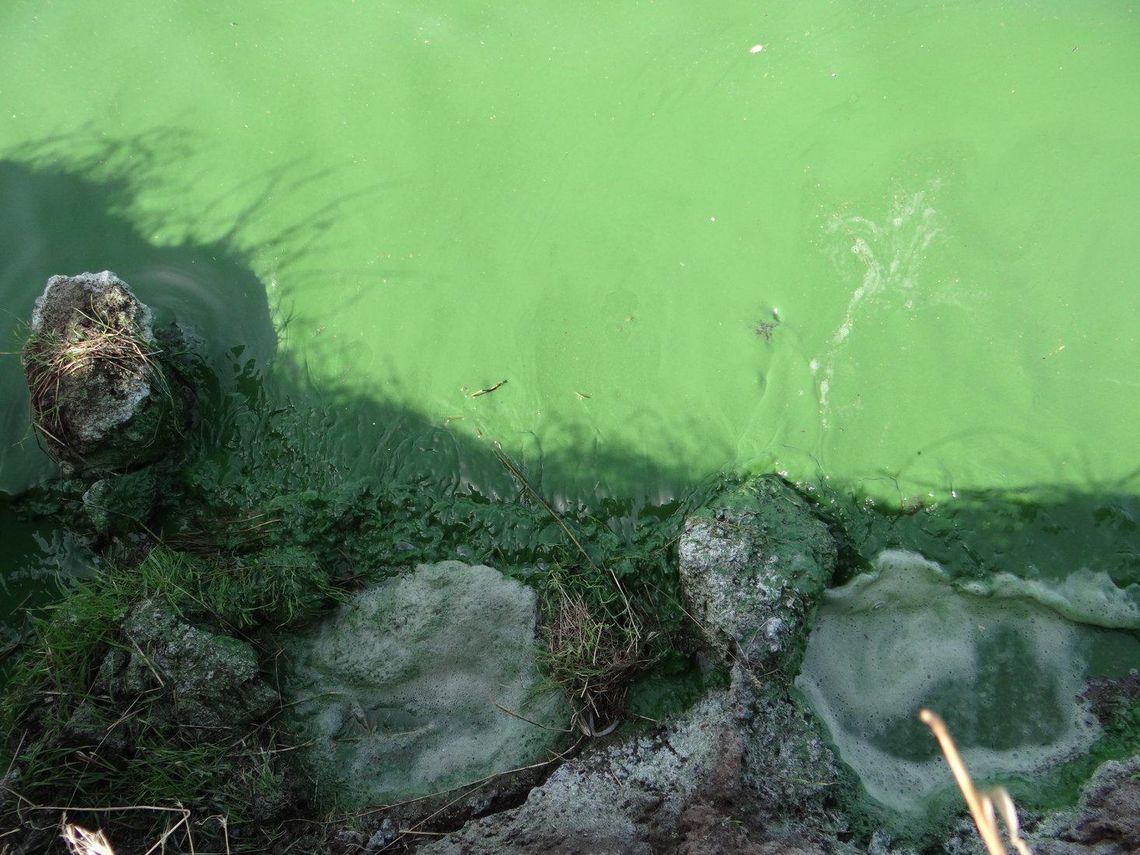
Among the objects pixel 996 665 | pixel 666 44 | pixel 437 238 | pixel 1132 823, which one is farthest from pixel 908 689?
pixel 666 44

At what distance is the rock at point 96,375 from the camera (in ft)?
8.43

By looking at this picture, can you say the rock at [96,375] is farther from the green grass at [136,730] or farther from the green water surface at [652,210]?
the green grass at [136,730]

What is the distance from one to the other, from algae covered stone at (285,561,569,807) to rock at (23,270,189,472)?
0.90 metres

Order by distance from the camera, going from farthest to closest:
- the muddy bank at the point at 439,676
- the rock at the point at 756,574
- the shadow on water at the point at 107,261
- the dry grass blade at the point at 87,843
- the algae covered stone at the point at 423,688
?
the shadow on water at the point at 107,261
the algae covered stone at the point at 423,688
the rock at the point at 756,574
the muddy bank at the point at 439,676
the dry grass blade at the point at 87,843

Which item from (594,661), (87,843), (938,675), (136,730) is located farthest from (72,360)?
(938,675)

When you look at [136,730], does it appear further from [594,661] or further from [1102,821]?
[1102,821]

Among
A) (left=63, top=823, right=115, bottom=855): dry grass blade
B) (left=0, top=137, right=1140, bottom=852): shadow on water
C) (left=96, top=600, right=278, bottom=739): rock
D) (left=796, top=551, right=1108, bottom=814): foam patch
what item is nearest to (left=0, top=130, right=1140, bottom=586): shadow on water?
(left=0, top=137, right=1140, bottom=852): shadow on water

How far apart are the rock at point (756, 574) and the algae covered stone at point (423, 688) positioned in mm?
559

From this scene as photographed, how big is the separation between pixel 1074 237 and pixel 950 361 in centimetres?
64

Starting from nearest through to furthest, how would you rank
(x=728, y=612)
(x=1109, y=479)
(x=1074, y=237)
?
(x=728, y=612) → (x=1109, y=479) → (x=1074, y=237)

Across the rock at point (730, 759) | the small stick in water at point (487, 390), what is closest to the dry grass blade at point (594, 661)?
the rock at point (730, 759)

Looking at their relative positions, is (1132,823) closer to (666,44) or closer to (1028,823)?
(1028,823)

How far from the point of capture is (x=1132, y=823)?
85.0 inches

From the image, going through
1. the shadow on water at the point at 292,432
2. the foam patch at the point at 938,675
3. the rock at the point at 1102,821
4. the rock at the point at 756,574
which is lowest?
the rock at the point at 1102,821
